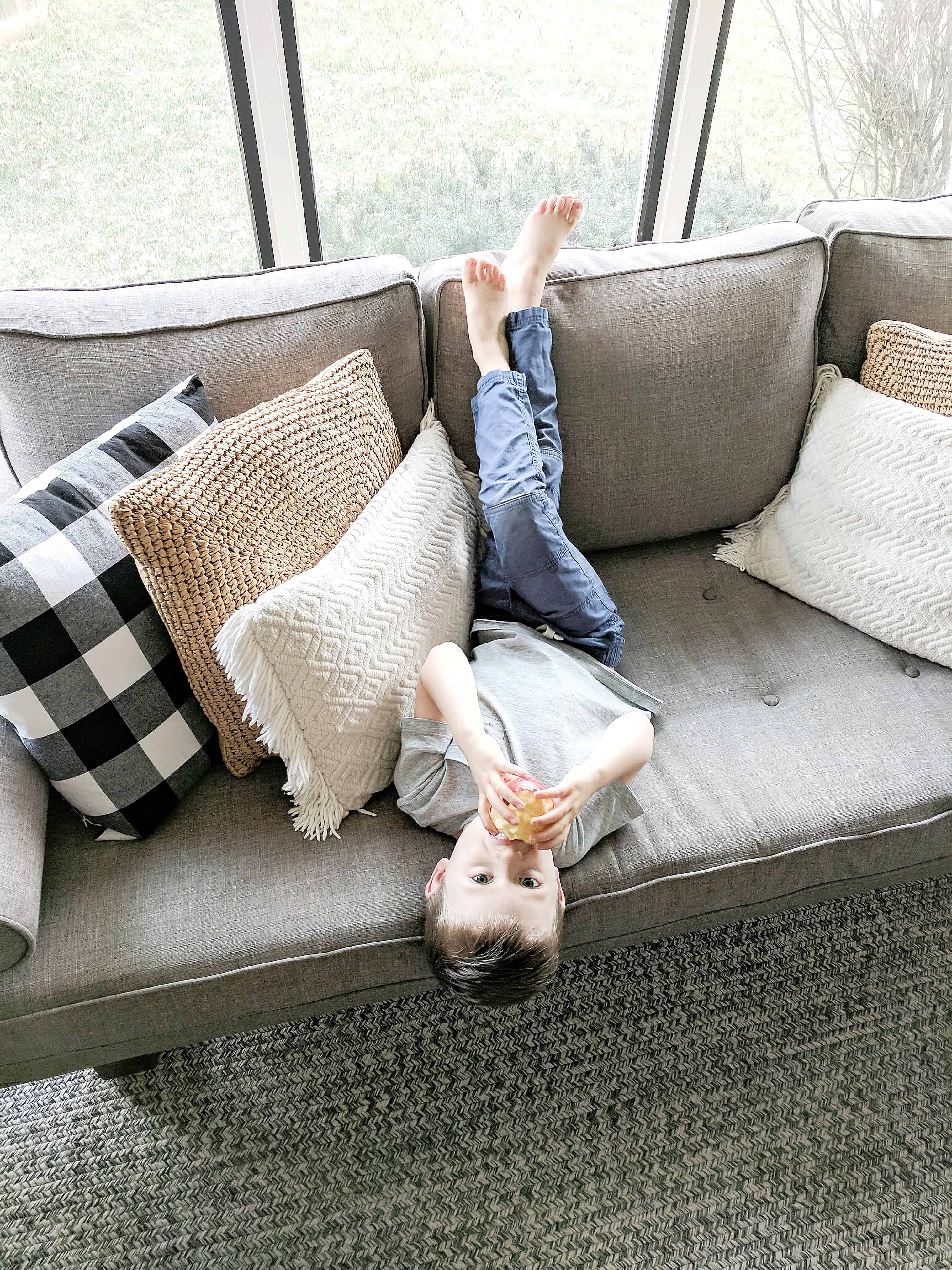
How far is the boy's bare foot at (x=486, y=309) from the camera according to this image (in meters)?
1.29

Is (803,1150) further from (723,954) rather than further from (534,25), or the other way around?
(534,25)

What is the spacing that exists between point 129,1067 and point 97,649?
0.62 metres

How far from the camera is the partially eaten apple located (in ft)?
3.29

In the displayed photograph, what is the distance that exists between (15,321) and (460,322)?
2.08 feet

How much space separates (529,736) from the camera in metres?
1.17

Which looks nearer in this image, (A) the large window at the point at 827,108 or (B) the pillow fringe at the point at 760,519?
(B) the pillow fringe at the point at 760,519

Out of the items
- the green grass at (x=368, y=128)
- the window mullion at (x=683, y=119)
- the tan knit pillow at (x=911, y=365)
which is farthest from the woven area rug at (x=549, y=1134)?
the window mullion at (x=683, y=119)

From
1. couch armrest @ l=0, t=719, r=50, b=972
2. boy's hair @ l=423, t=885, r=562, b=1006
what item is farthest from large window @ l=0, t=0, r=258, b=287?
boy's hair @ l=423, t=885, r=562, b=1006

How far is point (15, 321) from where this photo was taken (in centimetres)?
119

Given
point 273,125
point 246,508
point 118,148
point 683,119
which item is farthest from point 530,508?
point 683,119

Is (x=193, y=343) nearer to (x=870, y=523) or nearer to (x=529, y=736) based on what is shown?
(x=529, y=736)

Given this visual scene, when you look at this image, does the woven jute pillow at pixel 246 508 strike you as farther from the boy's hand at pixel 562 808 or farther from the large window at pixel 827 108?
the large window at pixel 827 108

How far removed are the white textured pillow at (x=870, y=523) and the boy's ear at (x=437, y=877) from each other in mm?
809

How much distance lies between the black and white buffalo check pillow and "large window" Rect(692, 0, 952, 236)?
1.80m
